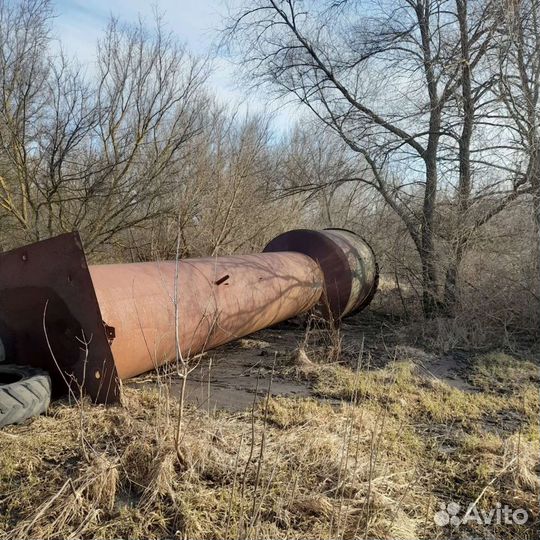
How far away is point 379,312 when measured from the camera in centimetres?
896

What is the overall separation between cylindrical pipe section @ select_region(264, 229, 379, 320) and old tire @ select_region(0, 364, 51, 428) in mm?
4136

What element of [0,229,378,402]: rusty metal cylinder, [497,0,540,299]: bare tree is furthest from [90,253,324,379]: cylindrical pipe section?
[497,0,540,299]: bare tree

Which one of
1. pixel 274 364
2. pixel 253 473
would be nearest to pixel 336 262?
pixel 274 364

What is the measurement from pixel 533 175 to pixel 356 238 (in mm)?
2885

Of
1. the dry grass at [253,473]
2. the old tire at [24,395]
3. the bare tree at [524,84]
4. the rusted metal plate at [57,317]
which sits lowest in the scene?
the dry grass at [253,473]

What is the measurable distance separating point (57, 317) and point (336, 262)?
174 inches

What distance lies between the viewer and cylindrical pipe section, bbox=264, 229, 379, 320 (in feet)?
23.5

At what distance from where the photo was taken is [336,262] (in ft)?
23.7

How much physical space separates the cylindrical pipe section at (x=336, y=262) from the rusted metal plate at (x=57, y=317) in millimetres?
3835

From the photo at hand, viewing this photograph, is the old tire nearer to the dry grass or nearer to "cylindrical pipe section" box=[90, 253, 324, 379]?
the dry grass

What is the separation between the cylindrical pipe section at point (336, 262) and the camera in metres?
7.17

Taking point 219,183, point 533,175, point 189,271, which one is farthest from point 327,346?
point 219,183

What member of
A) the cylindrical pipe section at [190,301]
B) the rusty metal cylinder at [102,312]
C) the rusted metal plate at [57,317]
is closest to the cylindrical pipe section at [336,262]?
the cylindrical pipe section at [190,301]

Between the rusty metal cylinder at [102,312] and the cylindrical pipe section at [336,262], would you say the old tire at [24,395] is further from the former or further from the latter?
the cylindrical pipe section at [336,262]
